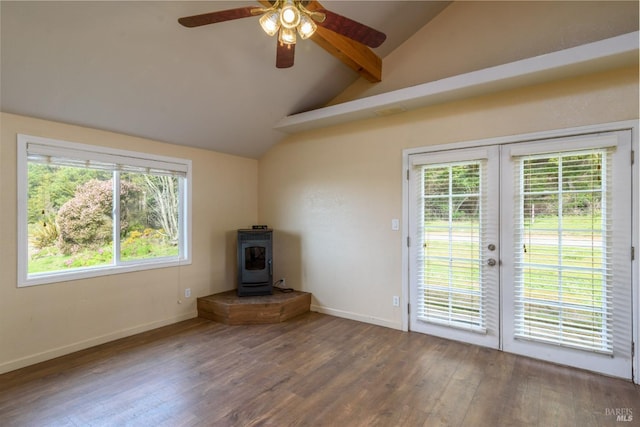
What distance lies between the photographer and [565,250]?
2725 mm

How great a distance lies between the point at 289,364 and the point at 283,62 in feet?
8.17

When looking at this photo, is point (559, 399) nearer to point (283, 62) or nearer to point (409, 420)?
point (409, 420)

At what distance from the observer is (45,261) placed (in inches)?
116

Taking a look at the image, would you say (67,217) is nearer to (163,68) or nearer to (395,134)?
(163,68)

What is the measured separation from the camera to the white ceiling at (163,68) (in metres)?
2.27

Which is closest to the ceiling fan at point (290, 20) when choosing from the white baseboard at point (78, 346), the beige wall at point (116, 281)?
the beige wall at point (116, 281)

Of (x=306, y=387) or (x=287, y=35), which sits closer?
(x=287, y=35)

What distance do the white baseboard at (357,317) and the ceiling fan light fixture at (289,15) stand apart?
10.3ft

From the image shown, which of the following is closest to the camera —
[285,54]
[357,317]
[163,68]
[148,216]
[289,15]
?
[289,15]

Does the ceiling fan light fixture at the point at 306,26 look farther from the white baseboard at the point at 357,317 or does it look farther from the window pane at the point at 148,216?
the white baseboard at the point at 357,317

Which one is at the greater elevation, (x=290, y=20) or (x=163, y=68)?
(x=163, y=68)

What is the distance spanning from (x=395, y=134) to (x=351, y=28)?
1873mm

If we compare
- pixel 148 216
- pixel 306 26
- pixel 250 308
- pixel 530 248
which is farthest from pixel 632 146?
pixel 148 216

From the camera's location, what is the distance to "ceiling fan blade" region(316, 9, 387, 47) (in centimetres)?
184
